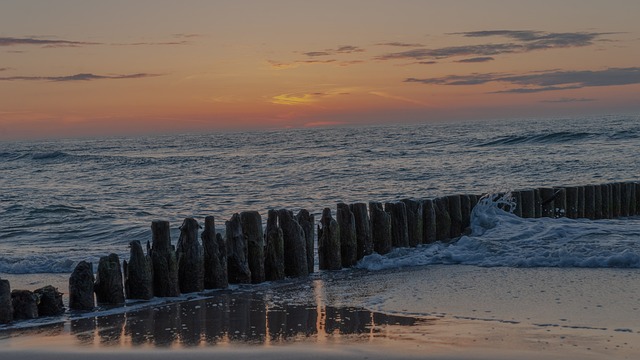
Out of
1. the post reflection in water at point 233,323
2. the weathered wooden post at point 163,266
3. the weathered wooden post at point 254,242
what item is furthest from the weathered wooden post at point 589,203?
the weathered wooden post at point 163,266

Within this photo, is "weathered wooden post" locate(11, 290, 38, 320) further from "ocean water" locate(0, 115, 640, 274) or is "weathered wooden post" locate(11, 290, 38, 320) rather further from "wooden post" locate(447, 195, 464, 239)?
"wooden post" locate(447, 195, 464, 239)

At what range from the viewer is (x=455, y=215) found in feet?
45.1

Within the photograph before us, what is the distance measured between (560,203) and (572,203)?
1.38 feet

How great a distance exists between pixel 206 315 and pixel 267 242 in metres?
2.42

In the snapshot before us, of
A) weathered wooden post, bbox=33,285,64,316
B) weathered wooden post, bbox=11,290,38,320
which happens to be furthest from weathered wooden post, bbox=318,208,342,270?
weathered wooden post, bbox=11,290,38,320

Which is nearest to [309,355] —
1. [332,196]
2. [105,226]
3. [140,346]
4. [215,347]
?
[215,347]

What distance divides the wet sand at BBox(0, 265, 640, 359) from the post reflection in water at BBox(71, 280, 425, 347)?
0.04ft

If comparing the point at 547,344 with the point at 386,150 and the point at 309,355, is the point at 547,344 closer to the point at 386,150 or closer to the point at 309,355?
the point at 309,355

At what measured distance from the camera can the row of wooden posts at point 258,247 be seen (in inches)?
376

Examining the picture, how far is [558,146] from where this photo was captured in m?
45.3

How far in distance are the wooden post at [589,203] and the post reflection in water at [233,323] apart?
8531mm

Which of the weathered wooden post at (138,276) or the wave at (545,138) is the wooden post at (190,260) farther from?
the wave at (545,138)

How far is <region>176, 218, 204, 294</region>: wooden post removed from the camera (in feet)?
33.6

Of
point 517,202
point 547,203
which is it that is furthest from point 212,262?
point 547,203
